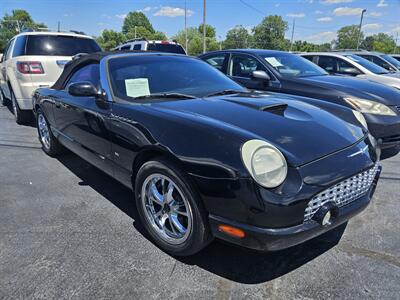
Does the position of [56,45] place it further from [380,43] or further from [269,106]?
[380,43]

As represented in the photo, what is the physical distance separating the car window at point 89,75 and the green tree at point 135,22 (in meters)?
106

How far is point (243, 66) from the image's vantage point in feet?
18.9

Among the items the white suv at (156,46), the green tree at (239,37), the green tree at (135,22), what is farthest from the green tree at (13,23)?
the white suv at (156,46)

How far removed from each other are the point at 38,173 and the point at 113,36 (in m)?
90.5

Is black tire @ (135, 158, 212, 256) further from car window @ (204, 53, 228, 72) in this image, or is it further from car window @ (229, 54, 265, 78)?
car window @ (204, 53, 228, 72)

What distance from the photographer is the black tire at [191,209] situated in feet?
6.73

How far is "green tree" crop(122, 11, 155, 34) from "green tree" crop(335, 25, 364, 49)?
5512cm

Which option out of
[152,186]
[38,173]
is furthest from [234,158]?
[38,173]

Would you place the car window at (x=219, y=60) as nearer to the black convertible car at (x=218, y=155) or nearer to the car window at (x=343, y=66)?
the black convertible car at (x=218, y=155)

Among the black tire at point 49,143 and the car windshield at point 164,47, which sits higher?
the car windshield at point 164,47

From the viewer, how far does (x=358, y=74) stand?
300 inches

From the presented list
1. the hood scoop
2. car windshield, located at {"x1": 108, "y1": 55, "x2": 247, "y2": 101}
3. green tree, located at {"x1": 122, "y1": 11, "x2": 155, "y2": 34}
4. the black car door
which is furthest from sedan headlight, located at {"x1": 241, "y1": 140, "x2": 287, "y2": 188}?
green tree, located at {"x1": 122, "y1": 11, "x2": 155, "y2": 34}

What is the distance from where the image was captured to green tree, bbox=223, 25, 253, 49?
255 feet

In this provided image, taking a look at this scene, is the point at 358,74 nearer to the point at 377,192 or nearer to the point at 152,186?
the point at 377,192
